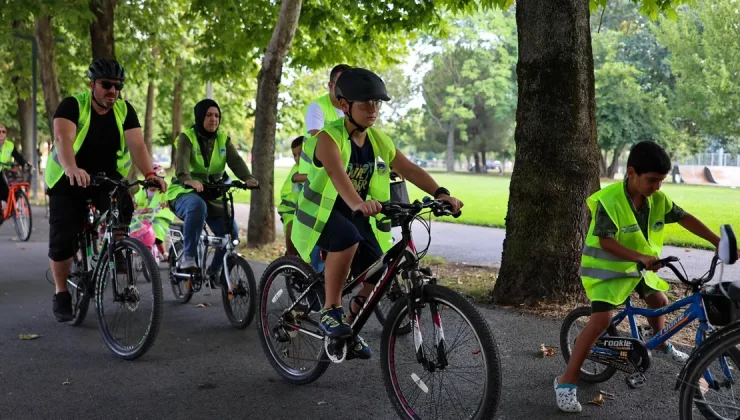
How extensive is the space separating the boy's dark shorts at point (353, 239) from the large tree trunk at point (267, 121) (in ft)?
21.7

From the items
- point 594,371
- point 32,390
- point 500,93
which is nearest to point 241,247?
point 32,390

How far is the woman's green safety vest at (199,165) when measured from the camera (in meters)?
6.64

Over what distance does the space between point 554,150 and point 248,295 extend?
304 centimetres

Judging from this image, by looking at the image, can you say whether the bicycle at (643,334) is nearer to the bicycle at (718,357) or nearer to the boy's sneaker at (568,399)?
the bicycle at (718,357)

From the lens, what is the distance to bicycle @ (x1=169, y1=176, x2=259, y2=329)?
20.0ft

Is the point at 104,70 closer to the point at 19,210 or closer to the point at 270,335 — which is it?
the point at 270,335

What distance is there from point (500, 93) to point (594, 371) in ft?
165

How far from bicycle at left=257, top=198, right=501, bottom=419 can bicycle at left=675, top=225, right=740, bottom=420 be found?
86cm

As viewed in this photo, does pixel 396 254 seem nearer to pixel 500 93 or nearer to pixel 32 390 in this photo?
pixel 32 390

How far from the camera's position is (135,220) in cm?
886

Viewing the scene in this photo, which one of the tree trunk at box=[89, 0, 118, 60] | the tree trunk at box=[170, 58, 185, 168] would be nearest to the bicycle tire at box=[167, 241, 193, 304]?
the tree trunk at box=[89, 0, 118, 60]

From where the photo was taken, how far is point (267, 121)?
1132 cm

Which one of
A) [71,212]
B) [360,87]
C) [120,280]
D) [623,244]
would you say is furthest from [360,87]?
[71,212]

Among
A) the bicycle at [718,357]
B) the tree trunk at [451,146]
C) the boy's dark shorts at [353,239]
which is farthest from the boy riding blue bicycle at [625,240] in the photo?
the tree trunk at [451,146]
